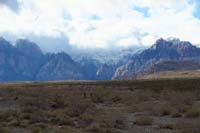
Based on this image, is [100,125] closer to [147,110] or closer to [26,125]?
[26,125]

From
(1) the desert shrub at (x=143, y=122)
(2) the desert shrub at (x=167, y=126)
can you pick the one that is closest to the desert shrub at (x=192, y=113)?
(1) the desert shrub at (x=143, y=122)

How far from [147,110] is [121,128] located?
44.3ft

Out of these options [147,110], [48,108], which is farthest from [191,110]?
[48,108]

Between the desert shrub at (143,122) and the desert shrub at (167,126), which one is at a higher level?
the desert shrub at (143,122)

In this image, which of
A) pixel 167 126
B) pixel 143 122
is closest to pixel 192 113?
pixel 143 122

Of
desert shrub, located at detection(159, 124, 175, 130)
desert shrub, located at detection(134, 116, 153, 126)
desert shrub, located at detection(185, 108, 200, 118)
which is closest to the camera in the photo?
desert shrub, located at detection(159, 124, 175, 130)

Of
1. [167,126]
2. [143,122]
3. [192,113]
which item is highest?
[192,113]

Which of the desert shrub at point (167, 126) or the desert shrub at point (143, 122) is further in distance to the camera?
the desert shrub at point (143, 122)

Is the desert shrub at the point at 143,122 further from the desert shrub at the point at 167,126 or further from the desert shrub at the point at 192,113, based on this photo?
the desert shrub at the point at 192,113

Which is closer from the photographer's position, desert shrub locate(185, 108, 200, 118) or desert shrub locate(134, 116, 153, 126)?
desert shrub locate(134, 116, 153, 126)

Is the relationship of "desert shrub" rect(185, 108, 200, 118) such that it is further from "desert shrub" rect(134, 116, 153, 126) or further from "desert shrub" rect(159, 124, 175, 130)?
"desert shrub" rect(159, 124, 175, 130)

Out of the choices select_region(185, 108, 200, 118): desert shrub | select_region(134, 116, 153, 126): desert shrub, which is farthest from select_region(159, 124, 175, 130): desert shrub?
select_region(185, 108, 200, 118): desert shrub

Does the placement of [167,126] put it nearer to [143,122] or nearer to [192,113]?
[143,122]

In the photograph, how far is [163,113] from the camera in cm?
3984
